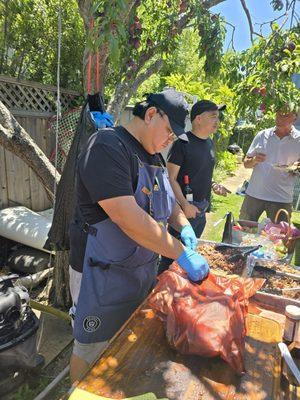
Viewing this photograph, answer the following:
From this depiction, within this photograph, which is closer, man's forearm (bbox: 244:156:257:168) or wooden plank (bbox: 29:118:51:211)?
man's forearm (bbox: 244:156:257:168)

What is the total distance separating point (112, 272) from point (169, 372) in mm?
616

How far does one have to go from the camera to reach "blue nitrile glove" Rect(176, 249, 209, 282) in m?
1.62

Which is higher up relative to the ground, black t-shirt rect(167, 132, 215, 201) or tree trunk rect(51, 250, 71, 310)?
black t-shirt rect(167, 132, 215, 201)

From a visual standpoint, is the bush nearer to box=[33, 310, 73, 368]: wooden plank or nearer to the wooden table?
box=[33, 310, 73, 368]: wooden plank

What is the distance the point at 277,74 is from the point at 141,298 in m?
1.98

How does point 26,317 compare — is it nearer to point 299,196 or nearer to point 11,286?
point 11,286

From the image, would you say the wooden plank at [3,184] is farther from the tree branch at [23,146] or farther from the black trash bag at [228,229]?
the black trash bag at [228,229]

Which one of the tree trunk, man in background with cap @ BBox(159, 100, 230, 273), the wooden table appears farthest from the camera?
the tree trunk

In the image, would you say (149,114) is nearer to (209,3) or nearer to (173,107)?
(173,107)

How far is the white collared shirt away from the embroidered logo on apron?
2.85 metres

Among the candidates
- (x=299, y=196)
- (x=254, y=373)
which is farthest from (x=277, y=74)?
(x=299, y=196)

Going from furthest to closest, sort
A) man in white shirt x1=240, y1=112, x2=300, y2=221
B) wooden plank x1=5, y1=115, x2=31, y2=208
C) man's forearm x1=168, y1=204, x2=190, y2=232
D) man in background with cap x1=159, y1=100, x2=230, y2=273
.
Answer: wooden plank x1=5, y1=115, x2=31, y2=208, man in white shirt x1=240, y1=112, x2=300, y2=221, man in background with cap x1=159, y1=100, x2=230, y2=273, man's forearm x1=168, y1=204, x2=190, y2=232

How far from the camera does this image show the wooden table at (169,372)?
1.17m

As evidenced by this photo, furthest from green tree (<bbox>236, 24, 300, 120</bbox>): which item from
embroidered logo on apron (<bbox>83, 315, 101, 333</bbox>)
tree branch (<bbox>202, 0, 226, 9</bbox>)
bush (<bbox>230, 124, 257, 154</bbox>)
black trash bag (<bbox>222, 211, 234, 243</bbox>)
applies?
bush (<bbox>230, 124, 257, 154</bbox>)
